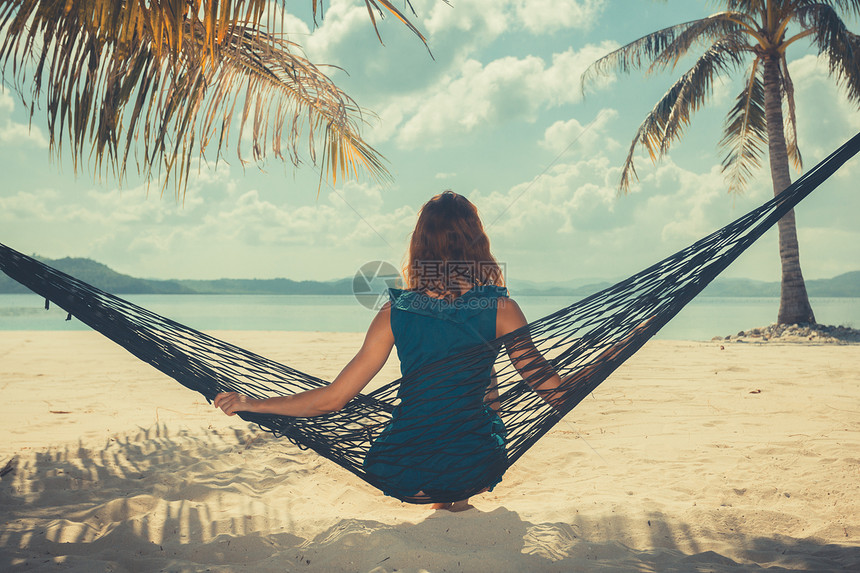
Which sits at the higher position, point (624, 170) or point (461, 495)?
point (624, 170)

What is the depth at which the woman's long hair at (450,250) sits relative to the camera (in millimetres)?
1330

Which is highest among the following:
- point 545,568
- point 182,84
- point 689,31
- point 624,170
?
point 689,31

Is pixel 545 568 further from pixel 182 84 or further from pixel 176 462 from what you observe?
pixel 182 84

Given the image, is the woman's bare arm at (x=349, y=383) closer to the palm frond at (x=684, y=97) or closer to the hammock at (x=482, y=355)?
the hammock at (x=482, y=355)

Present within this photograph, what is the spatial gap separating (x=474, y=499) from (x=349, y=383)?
729 millimetres

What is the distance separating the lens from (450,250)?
1.33m

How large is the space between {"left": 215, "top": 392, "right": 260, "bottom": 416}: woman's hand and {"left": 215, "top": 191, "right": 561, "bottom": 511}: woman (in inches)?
0.5

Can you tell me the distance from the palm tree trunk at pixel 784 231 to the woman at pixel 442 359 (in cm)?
679

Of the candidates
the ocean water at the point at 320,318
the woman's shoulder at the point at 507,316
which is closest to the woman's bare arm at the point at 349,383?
the woman's shoulder at the point at 507,316

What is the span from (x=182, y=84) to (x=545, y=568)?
2971 millimetres

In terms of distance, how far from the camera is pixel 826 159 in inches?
58.9

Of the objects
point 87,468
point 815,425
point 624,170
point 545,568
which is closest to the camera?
point 545,568

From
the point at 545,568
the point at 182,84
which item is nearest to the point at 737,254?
the point at 545,568

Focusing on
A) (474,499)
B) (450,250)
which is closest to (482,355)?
(450,250)
